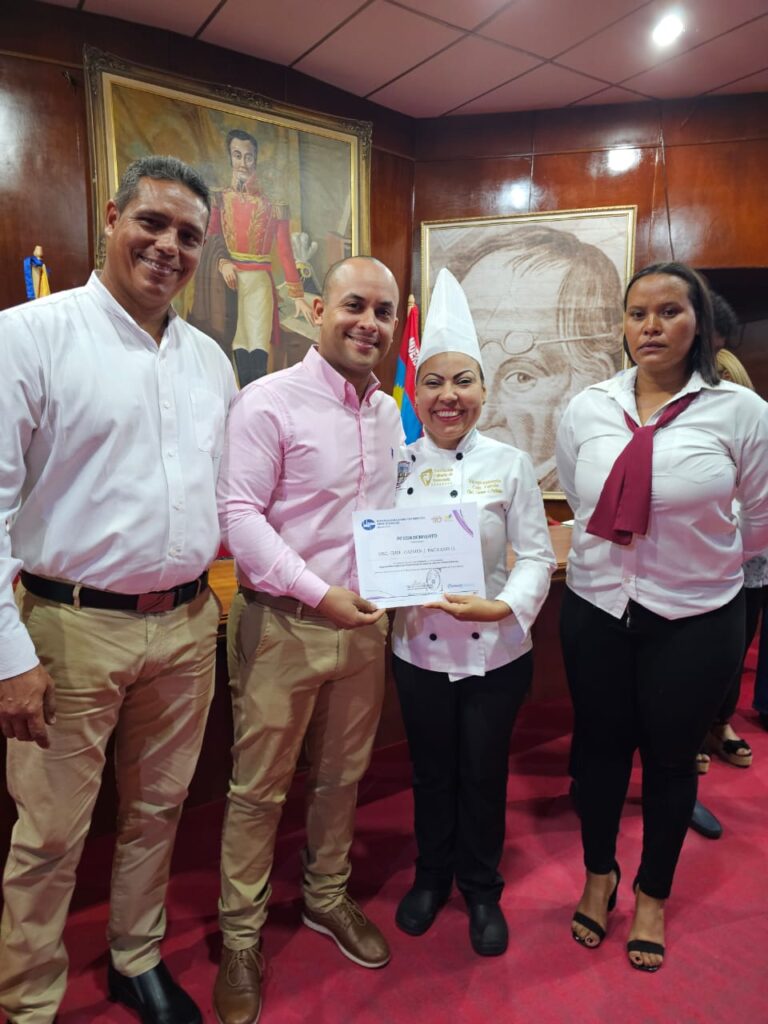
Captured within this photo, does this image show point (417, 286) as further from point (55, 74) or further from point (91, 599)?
point (91, 599)

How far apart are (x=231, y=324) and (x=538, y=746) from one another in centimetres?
264

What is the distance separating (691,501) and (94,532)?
4.44 ft

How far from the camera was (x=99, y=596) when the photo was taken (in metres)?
1.37

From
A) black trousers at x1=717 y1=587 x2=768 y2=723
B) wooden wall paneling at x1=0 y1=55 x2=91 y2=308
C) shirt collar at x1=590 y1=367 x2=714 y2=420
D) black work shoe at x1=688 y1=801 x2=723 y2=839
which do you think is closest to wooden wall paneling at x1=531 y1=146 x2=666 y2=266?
black trousers at x1=717 y1=587 x2=768 y2=723

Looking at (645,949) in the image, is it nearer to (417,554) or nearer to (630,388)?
(417,554)

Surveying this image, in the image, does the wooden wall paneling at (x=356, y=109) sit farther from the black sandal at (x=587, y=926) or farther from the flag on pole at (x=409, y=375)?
the black sandal at (x=587, y=926)

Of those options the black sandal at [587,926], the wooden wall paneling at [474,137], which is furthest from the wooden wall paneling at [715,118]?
the black sandal at [587,926]

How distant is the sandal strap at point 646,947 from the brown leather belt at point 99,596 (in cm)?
154

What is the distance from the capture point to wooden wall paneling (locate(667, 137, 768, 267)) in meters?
3.96

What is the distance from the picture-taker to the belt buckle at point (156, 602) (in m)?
1.42

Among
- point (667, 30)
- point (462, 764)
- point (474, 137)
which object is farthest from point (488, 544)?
point (474, 137)

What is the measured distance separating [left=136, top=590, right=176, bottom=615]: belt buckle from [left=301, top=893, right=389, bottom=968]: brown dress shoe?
105cm

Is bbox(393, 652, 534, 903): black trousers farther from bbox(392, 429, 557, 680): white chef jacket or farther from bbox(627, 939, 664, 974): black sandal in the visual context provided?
bbox(627, 939, 664, 974): black sandal

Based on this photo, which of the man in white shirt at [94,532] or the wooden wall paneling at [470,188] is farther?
the wooden wall paneling at [470,188]
